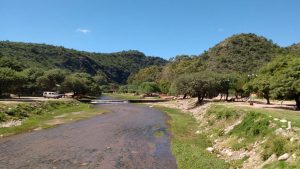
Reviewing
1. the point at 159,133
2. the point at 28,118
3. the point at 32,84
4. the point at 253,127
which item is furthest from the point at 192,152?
the point at 32,84

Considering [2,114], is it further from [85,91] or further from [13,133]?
[85,91]

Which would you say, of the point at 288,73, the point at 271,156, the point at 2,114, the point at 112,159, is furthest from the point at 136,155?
the point at 288,73

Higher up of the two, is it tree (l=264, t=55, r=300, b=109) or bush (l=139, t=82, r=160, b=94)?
bush (l=139, t=82, r=160, b=94)

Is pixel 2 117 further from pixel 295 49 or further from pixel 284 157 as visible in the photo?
pixel 295 49

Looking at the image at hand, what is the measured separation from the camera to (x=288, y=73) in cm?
5884

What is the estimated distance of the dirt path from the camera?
2734 centimetres

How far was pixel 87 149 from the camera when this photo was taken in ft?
110

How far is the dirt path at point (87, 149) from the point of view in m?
27.3

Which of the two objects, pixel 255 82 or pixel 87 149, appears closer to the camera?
pixel 87 149

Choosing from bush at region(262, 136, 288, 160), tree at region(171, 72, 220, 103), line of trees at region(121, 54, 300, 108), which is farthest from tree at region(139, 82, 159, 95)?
bush at region(262, 136, 288, 160)

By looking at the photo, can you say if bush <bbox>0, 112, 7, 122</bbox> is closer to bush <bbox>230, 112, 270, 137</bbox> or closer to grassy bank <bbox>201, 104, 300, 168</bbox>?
grassy bank <bbox>201, 104, 300, 168</bbox>

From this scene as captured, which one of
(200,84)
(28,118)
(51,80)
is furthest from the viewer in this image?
(51,80)

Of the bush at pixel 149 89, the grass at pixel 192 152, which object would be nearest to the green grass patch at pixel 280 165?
the grass at pixel 192 152

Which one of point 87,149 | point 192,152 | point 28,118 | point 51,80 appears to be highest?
point 51,80
